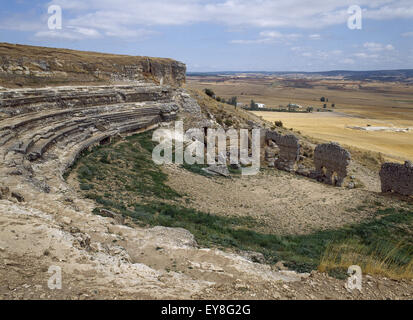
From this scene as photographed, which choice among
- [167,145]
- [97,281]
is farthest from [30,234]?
[167,145]

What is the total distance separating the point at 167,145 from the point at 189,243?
11.8 meters

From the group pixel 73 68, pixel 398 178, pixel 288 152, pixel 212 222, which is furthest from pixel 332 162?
pixel 73 68

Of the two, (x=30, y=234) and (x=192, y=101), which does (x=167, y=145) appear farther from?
(x=30, y=234)

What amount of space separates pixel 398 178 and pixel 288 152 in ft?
22.4

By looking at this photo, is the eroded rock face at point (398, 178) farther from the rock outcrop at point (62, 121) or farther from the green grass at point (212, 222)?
the rock outcrop at point (62, 121)

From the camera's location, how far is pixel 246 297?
399 centimetres

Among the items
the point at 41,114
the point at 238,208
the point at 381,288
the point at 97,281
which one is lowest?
the point at 238,208

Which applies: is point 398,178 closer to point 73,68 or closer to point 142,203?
point 142,203

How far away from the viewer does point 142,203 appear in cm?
945

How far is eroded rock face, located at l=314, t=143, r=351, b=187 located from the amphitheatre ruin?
7cm

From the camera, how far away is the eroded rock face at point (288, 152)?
19.4 metres

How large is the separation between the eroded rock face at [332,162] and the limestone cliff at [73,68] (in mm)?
17722

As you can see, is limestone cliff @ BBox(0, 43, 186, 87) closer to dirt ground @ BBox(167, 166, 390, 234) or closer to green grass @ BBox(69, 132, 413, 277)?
green grass @ BBox(69, 132, 413, 277)

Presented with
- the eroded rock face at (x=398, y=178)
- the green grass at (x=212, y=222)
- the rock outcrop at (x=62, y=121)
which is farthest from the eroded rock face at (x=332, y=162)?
the rock outcrop at (x=62, y=121)
